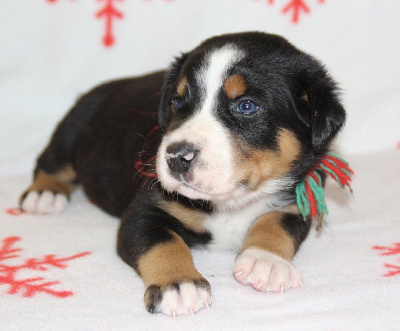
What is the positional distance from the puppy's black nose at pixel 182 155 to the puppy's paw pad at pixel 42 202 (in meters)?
1.79

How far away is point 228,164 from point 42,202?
1.99 metres

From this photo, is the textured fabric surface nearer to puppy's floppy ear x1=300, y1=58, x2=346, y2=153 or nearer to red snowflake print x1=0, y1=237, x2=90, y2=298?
red snowflake print x1=0, y1=237, x2=90, y2=298

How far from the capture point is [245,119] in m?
3.69

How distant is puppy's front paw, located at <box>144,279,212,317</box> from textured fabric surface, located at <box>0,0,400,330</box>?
0.23m

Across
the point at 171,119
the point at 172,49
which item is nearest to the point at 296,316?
the point at 171,119

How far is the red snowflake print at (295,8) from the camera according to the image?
20.2 ft

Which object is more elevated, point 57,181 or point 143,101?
point 143,101

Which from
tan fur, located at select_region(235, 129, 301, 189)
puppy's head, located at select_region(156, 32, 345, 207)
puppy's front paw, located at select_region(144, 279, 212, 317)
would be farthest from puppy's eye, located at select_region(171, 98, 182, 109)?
puppy's front paw, located at select_region(144, 279, 212, 317)

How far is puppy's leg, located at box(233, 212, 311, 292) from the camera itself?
3512mm

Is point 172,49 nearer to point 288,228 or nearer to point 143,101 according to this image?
point 143,101

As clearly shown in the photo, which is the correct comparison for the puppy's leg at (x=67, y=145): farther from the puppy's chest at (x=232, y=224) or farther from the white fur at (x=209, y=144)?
the white fur at (x=209, y=144)

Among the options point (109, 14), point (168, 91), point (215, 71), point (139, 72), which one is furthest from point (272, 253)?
point (109, 14)

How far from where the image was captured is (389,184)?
533 cm

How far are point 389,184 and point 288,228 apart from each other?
1.64m
